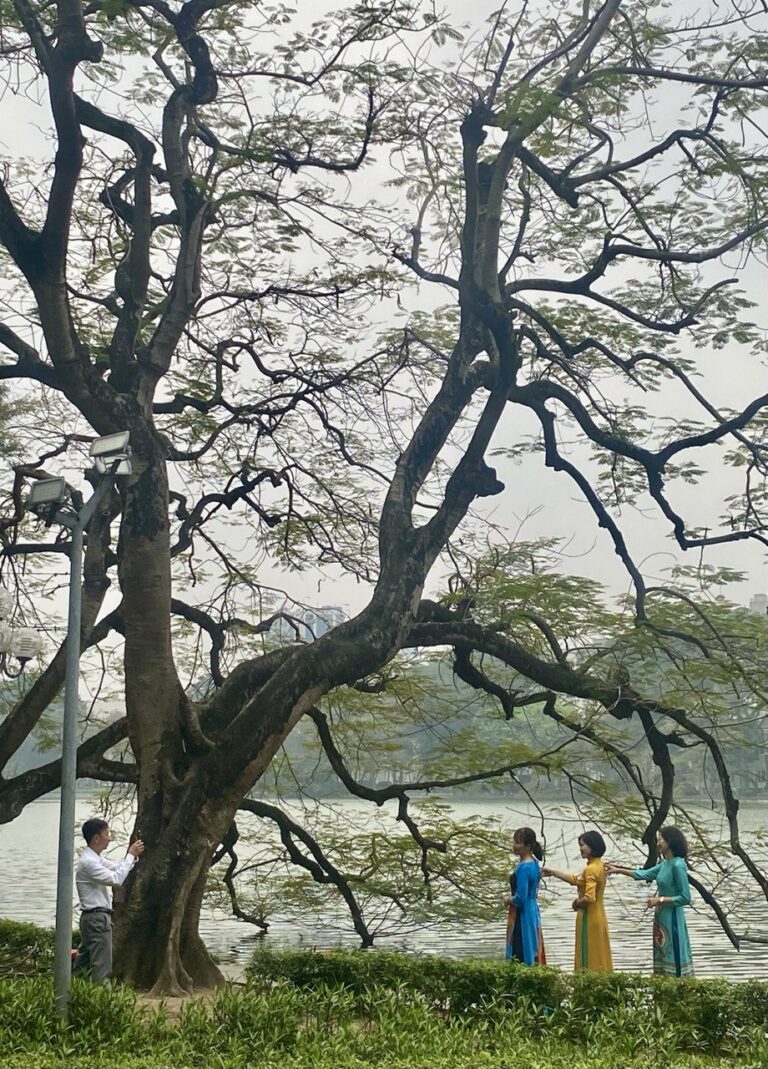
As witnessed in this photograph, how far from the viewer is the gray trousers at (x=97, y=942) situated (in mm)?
8273

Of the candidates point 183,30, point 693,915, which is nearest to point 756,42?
point 183,30

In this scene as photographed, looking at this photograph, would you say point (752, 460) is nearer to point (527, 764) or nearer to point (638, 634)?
point (638, 634)

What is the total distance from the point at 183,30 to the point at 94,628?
549 centimetres

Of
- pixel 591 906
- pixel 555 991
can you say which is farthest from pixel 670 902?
pixel 555 991

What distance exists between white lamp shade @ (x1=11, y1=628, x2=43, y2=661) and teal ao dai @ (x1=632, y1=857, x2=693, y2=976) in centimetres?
459

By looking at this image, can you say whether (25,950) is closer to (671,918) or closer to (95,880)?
(95,880)

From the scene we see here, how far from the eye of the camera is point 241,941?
1855cm

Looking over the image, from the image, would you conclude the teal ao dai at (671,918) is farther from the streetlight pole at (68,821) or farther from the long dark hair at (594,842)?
the streetlight pole at (68,821)

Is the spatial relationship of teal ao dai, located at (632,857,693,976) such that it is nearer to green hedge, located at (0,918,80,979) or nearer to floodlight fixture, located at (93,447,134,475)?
floodlight fixture, located at (93,447,134,475)

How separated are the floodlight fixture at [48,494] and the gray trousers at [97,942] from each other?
279cm

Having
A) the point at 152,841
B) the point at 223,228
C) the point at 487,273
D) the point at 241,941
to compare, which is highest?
the point at 223,228

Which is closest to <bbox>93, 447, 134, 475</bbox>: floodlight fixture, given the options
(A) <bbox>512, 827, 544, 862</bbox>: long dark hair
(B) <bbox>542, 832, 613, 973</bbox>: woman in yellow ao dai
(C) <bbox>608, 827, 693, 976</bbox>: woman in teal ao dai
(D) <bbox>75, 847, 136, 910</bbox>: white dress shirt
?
(D) <bbox>75, 847, 136, 910</bbox>: white dress shirt

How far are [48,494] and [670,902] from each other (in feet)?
14.9

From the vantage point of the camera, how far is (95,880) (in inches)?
324
